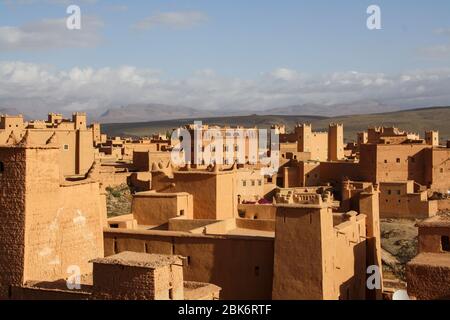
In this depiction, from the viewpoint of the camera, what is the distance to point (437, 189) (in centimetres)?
4347

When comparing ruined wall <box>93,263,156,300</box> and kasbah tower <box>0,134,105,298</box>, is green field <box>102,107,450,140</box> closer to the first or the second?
kasbah tower <box>0,134,105,298</box>

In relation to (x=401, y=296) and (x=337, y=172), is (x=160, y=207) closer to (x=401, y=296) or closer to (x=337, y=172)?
(x=401, y=296)

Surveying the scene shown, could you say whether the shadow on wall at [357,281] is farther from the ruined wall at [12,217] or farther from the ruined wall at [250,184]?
the ruined wall at [250,184]

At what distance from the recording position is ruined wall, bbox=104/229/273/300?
56.0ft

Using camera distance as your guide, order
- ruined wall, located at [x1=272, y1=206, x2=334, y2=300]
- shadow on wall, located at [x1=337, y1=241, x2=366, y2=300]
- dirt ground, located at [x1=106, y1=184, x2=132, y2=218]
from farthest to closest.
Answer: dirt ground, located at [x1=106, y1=184, x2=132, y2=218] → shadow on wall, located at [x1=337, y1=241, x2=366, y2=300] → ruined wall, located at [x1=272, y1=206, x2=334, y2=300]

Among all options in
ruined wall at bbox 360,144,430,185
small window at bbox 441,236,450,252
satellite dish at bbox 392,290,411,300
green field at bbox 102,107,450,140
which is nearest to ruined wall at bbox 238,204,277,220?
small window at bbox 441,236,450,252

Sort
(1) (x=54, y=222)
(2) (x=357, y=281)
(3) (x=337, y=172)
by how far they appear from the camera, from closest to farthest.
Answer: (1) (x=54, y=222)
(2) (x=357, y=281)
(3) (x=337, y=172)

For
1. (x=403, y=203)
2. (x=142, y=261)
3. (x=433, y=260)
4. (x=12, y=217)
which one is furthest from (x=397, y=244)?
(x=142, y=261)

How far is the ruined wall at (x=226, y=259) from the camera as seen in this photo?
17.1 m

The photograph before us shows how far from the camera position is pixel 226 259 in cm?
1752

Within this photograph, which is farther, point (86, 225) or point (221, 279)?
point (221, 279)
